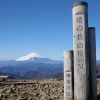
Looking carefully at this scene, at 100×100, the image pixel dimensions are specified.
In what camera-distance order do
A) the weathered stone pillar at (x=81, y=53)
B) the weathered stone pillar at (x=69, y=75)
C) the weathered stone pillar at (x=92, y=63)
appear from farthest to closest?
the weathered stone pillar at (x=69, y=75) < the weathered stone pillar at (x=92, y=63) < the weathered stone pillar at (x=81, y=53)

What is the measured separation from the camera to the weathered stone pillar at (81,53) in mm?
13805

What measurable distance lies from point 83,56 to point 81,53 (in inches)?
6.6

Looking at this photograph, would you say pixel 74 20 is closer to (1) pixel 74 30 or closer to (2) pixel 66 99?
(1) pixel 74 30

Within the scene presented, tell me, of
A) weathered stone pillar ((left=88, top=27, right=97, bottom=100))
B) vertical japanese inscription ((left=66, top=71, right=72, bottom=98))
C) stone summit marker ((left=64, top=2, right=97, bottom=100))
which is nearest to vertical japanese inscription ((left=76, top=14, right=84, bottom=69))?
stone summit marker ((left=64, top=2, right=97, bottom=100))

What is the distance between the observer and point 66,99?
14453 mm

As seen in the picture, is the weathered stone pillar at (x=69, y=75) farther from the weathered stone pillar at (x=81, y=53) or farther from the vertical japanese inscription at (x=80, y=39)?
the vertical japanese inscription at (x=80, y=39)

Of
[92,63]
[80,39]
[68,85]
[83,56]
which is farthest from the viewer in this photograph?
[68,85]

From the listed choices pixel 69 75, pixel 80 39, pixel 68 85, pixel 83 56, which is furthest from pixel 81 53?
pixel 68 85

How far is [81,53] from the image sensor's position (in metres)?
13.9

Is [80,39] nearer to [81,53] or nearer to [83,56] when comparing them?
[81,53]

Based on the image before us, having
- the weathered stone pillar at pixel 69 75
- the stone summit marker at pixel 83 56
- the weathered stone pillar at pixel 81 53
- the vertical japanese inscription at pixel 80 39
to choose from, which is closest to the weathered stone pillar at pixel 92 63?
the stone summit marker at pixel 83 56

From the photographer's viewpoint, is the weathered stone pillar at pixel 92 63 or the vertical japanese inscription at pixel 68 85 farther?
the vertical japanese inscription at pixel 68 85

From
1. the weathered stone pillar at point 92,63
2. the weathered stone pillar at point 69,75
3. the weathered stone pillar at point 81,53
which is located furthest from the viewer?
the weathered stone pillar at point 69,75

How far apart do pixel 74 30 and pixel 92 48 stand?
3.93 ft
